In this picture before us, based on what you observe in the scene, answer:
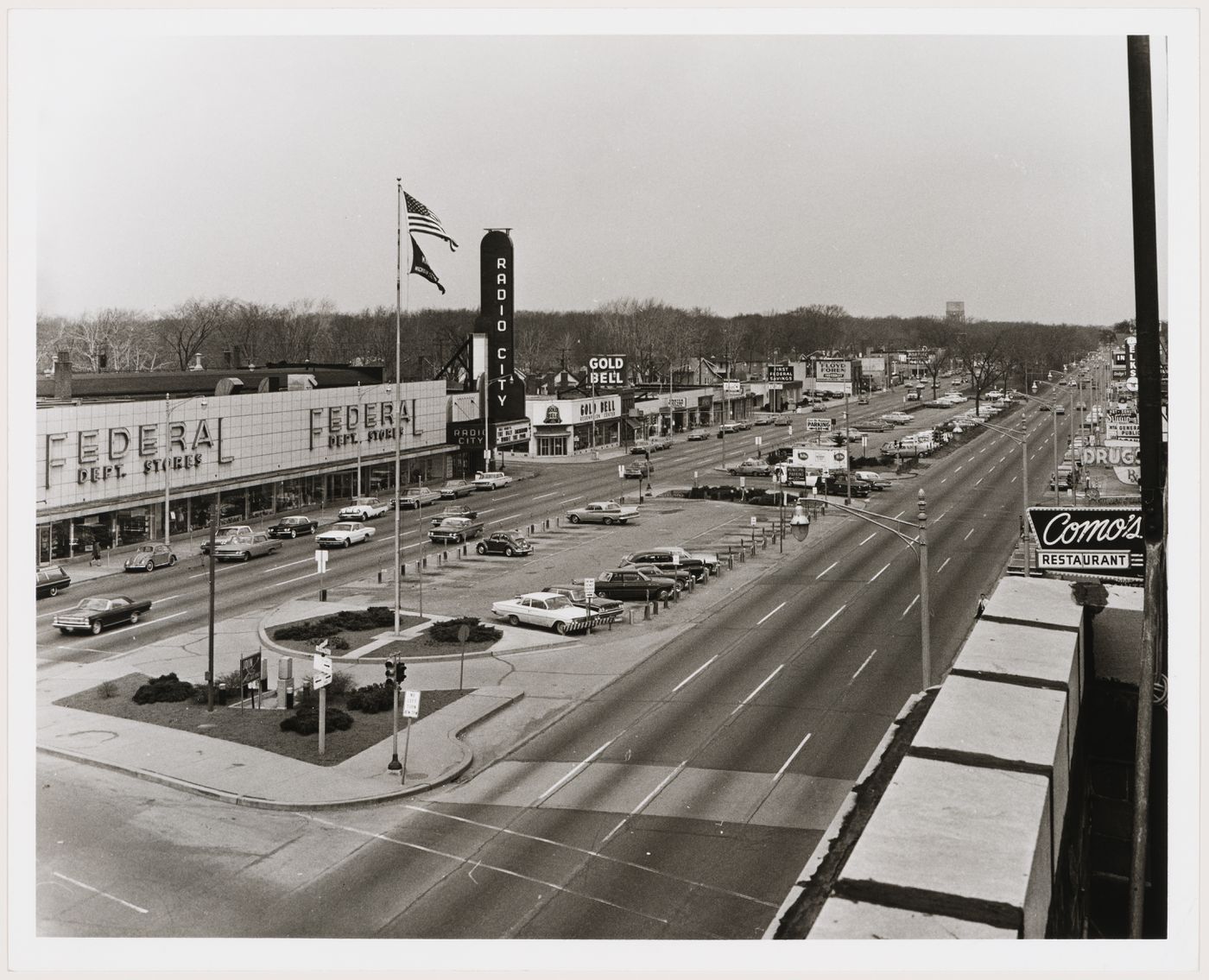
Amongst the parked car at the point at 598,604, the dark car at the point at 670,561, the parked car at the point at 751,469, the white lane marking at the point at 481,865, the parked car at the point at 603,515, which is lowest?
the white lane marking at the point at 481,865

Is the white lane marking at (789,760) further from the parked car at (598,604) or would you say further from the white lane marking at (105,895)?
the parked car at (598,604)

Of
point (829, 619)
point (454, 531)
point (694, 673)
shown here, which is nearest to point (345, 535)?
point (454, 531)

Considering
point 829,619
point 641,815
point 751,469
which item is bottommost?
point 641,815

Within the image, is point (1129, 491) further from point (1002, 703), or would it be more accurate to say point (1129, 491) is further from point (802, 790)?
point (1002, 703)

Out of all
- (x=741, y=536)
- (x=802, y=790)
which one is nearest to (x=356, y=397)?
(x=741, y=536)

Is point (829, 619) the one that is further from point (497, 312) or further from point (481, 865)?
point (497, 312)

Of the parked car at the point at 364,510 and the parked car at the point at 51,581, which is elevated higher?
the parked car at the point at 364,510

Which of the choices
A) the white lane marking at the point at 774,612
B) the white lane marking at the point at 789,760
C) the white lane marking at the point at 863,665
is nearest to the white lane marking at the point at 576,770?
the white lane marking at the point at 789,760
